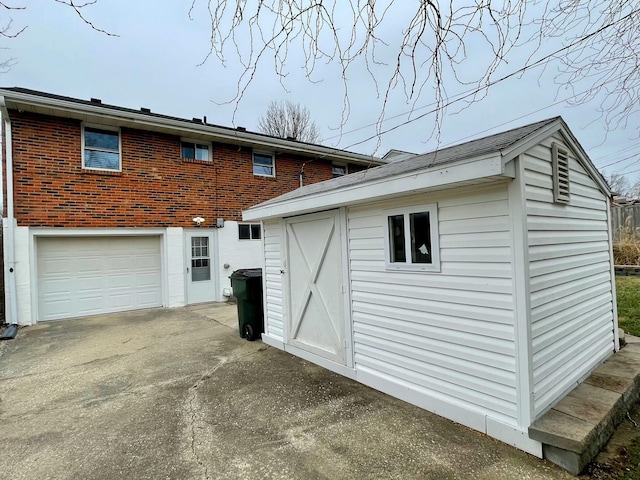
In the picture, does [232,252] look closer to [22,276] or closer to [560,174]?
[22,276]

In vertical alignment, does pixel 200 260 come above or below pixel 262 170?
below

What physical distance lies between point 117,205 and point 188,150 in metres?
2.44

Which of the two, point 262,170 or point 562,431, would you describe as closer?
point 562,431

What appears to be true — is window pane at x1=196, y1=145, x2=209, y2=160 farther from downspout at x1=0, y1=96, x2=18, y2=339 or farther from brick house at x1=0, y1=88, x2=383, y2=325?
downspout at x1=0, y1=96, x2=18, y2=339

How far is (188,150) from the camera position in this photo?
9.68 m

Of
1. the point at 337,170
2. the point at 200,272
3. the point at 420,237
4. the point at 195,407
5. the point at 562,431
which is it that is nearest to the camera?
the point at 562,431

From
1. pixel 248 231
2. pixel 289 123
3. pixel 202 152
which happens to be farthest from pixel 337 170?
pixel 289 123

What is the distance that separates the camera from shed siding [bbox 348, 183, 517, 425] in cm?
269

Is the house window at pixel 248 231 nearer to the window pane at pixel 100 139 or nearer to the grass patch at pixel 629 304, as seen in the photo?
the window pane at pixel 100 139

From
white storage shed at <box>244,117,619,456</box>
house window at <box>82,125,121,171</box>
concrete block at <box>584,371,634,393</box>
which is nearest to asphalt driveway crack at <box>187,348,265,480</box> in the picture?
white storage shed at <box>244,117,619,456</box>

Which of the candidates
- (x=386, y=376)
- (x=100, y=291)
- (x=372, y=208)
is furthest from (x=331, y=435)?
(x=100, y=291)

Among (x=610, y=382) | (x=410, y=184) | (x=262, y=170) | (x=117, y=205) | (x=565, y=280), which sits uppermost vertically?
(x=262, y=170)

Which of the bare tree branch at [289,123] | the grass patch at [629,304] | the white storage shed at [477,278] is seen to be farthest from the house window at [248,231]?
the bare tree branch at [289,123]

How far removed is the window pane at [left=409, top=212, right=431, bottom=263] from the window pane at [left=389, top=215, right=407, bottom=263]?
0.39 feet
